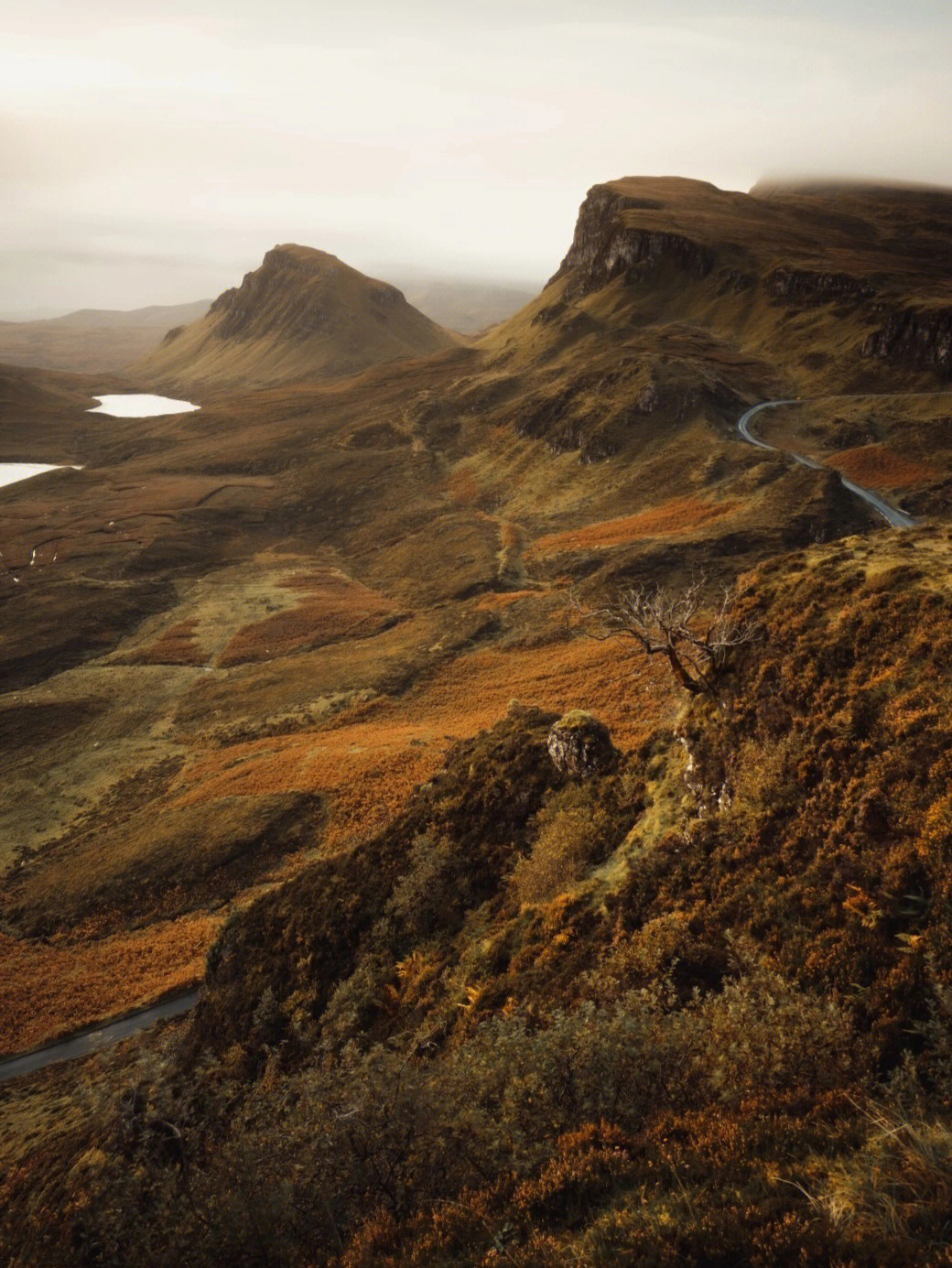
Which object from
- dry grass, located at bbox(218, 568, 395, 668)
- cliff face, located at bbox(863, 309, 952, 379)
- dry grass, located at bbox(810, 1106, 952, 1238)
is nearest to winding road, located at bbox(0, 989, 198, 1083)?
dry grass, located at bbox(810, 1106, 952, 1238)

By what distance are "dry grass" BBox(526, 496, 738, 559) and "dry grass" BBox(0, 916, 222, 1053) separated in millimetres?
61314

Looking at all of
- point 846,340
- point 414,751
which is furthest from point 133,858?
point 846,340

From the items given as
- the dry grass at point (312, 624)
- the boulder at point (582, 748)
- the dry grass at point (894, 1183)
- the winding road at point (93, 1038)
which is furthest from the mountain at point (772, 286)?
the dry grass at point (894, 1183)

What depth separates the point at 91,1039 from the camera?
31453 millimetres

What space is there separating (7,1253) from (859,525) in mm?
79256

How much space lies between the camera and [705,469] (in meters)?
92.8

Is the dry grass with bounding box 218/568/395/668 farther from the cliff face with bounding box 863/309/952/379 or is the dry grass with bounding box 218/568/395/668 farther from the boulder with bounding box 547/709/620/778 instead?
the cliff face with bounding box 863/309/952/379

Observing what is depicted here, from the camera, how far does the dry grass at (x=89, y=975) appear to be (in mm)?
32719

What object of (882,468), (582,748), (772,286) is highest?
(772,286)

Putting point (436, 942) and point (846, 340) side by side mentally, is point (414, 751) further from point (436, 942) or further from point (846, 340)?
point (846, 340)

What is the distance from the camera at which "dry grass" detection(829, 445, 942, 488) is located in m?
81.4

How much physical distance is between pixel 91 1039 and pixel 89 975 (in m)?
5.14

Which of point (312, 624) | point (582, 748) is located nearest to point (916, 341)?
point (312, 624)

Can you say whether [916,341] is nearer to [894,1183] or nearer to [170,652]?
[170,652]
